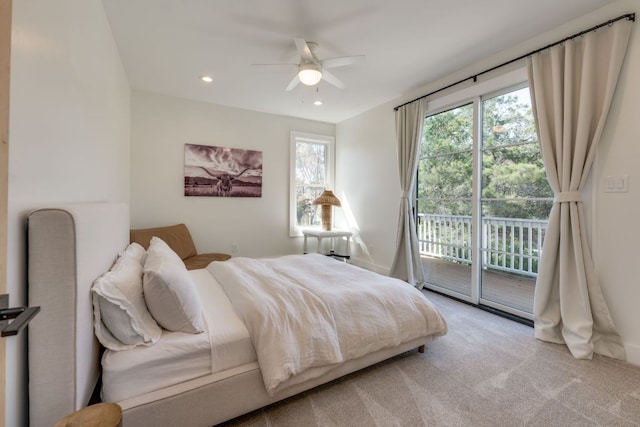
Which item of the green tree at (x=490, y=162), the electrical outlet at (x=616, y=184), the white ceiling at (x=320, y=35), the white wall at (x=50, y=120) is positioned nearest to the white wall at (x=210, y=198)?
the white ceiling at (x=320, y=35)

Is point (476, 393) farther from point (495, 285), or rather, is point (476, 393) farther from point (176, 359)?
point (495, 285)

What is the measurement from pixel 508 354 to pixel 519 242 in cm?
→ 138

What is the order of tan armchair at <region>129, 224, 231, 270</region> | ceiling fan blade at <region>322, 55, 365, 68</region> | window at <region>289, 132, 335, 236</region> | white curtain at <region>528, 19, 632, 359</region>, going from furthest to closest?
window at <region>289, 132, 335, 236</region>
tan armchair at <region>129, 224, 231, 270</region>
ceiling fan blade at <region>322, 55, 365, 68</region>
white curtain at <region>528, 19, 632, 359</region>

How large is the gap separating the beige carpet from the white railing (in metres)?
1.02

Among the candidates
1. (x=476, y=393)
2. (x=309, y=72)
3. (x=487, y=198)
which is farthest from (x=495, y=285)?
(x=309, y=72)

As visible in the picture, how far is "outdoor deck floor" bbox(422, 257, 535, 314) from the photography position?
2.98m

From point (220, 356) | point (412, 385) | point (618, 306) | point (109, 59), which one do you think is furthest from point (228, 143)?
point (618, 306)

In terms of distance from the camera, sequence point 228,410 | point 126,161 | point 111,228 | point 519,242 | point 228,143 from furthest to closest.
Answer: point 228,143 → point 126,161 → point 519,242 → point 111,228 → point 228,410

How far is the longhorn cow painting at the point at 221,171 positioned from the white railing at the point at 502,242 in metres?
2.93

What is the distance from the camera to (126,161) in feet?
10.9

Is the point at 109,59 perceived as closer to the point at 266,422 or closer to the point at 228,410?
the point at 228,410

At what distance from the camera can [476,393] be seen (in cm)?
168

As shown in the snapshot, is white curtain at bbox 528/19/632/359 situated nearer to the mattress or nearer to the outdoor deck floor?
the outdoor deck floor

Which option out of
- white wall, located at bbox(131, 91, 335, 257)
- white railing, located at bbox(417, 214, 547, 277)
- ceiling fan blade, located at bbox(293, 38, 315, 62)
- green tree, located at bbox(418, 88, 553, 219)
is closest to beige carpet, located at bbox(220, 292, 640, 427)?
white railing, located at bbox(417, 214, 547, 277)
